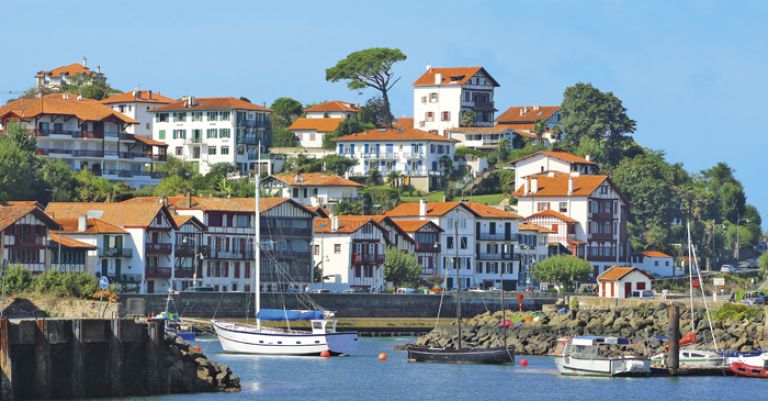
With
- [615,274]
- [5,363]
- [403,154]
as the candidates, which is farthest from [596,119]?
[5,363]

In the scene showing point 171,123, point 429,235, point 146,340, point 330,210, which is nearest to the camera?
point 146,340

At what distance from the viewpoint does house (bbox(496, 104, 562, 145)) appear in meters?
181

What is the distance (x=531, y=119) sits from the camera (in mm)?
185750

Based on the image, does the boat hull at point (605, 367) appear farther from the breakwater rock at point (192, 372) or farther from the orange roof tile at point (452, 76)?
the orange roof tile at point (452, 76)

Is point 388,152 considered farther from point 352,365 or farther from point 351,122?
point 352,365

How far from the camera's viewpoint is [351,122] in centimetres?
17325

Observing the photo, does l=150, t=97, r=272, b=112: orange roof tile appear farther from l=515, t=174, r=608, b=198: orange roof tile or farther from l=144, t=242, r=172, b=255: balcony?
l=144, t=242, r=172, b=255: balcony

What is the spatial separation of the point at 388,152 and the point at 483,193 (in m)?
9.33

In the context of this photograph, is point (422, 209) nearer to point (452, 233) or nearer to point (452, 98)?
point (452, 233)

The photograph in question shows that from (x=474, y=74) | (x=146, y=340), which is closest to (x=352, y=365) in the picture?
(x=146, y=340)

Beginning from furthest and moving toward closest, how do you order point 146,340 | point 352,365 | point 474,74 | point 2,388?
A: 1. point 474,74
2. point 352,365
3. point 146,340
4. point 2,388

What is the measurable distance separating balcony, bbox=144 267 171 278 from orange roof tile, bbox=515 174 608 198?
1799 inches

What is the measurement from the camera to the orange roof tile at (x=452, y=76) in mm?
180500

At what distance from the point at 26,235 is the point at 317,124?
7823cm
